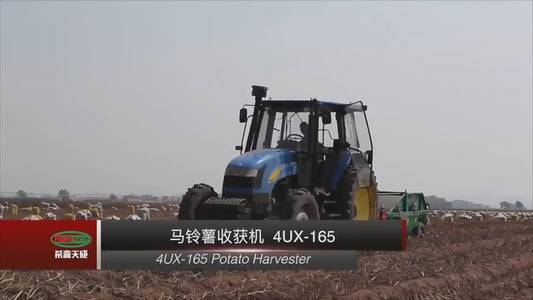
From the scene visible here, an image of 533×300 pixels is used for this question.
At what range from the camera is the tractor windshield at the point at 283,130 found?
41.5 ft

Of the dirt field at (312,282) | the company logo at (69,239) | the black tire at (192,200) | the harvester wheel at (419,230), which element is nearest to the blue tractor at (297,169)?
the black tire at (192,200)

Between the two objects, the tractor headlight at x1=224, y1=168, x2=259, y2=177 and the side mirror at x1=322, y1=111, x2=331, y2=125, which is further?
the side mirror at x1=322, y1=111, x2=331, y2=125

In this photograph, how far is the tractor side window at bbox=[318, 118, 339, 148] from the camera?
12613mm

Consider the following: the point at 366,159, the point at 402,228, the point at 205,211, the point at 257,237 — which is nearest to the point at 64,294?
the point at 257,237

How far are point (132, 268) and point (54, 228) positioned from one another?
1137mm

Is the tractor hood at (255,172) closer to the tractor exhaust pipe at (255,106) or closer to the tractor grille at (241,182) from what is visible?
the tractor grille at (241,182)

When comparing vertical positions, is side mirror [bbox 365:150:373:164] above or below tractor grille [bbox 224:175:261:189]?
above

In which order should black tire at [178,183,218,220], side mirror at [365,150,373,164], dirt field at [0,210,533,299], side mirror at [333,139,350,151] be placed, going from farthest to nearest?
side mirror at [365,150,373,164], side mirror at [333,139,350,151], black tire at [178,183,218,220], dirt field at [0,210,533,299]

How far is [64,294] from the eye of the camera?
7.75 metres

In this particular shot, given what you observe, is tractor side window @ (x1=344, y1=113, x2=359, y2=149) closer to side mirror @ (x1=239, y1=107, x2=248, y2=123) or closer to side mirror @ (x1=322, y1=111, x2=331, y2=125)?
side mirror @ (x1=322, y1=111, x2=331, y2=125)

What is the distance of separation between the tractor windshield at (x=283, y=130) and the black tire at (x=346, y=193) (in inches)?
37.6

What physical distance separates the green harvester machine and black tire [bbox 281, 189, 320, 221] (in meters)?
5.19

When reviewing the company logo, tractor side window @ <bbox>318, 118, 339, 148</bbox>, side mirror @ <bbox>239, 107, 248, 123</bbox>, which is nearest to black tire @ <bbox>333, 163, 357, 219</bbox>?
tractor side window @ <bbox>318, 118, 339, 148</bbox>

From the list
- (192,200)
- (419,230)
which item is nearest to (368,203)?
(192,200)
